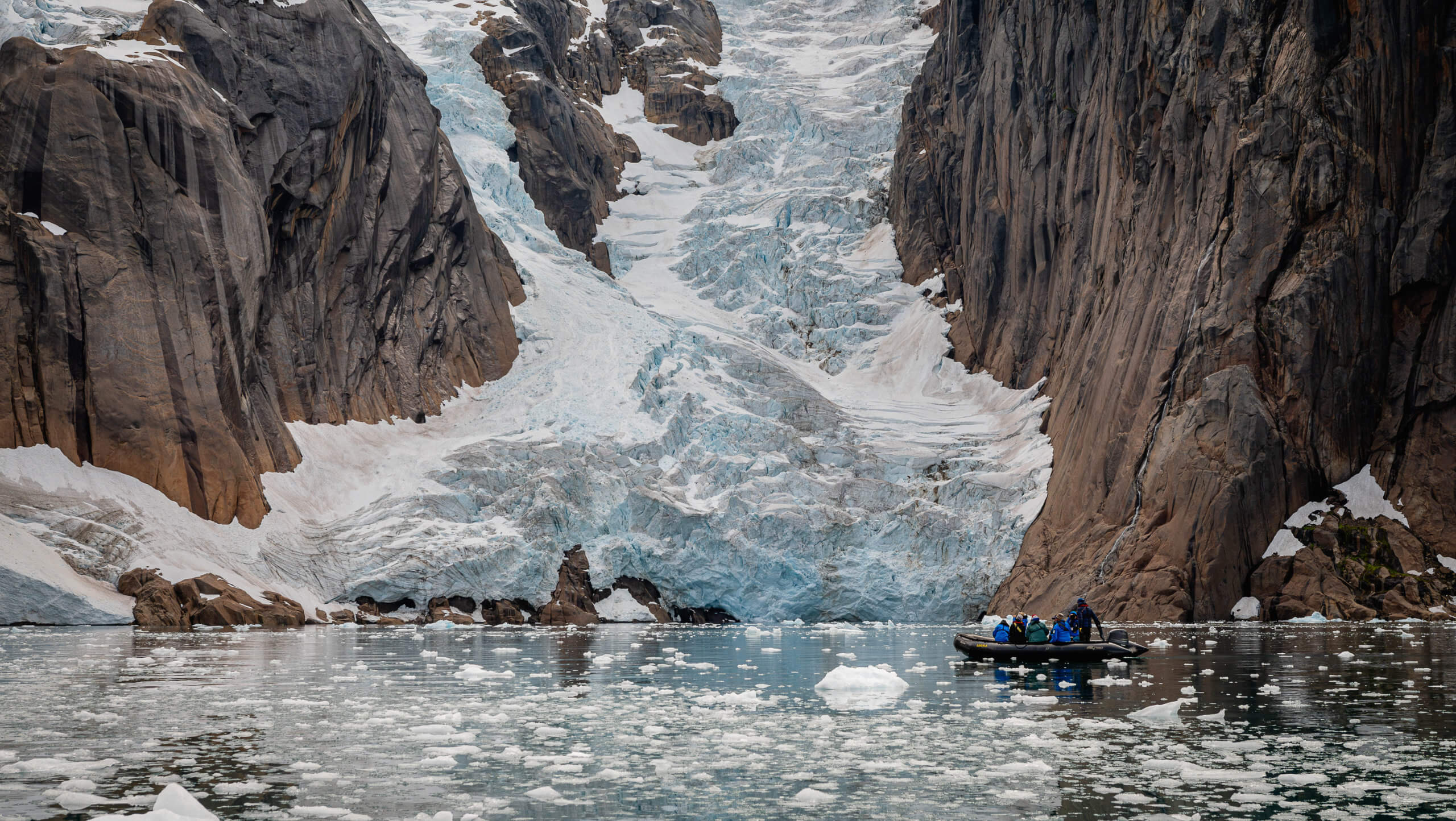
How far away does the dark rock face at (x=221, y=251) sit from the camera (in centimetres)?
4891

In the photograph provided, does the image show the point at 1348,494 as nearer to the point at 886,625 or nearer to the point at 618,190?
the point at 886,625

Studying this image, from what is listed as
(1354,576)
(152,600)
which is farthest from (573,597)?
(1354,576)

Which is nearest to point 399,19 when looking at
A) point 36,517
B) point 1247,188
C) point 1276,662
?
point 36,517

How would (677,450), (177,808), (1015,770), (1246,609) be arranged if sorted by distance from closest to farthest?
(177,808), (1015,770), (1246,609), (677,450)

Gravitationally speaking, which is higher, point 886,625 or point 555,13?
point 555,13

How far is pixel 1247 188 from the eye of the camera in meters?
49.2

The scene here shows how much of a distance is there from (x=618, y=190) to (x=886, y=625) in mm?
64451

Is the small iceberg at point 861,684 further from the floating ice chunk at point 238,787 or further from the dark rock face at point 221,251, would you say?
the dark rock face at point 221,251

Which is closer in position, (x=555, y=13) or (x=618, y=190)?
(x=618, y=190)

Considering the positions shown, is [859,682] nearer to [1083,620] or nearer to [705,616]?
[1083,620]

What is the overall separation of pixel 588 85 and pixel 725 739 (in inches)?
4401

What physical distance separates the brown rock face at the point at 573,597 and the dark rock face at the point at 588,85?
4426cm

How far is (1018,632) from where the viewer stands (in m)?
26.4

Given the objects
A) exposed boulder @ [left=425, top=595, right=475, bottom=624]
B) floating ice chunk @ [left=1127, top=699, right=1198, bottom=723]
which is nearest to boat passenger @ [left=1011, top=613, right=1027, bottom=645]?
floating ice chunk @ [left=1127, top=699, right=1198, bottom=723]
